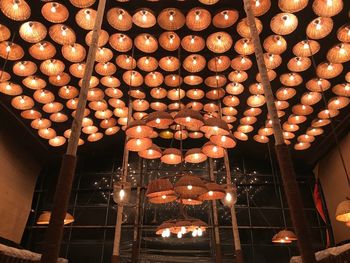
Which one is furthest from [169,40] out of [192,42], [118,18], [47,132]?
[47,132]

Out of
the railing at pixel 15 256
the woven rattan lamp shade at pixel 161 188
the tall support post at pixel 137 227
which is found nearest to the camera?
the woven rattan lamp shade at pixel 161 188

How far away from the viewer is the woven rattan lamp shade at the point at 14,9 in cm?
613

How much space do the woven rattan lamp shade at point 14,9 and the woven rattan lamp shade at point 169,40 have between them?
2.74 metres

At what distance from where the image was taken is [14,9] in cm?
617

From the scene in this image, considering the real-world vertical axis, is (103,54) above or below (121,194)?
above

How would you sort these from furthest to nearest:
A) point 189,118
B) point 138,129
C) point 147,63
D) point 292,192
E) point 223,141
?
point 147,63 < point 223,141 < point 138,129 < point 189,118 < point 292,192

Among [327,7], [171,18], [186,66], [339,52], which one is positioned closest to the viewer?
[327,7]

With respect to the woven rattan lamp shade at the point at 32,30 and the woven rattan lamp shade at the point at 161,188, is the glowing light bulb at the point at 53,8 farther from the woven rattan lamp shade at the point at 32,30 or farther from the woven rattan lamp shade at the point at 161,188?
the woven rattan lamp shade at the point at 161,188

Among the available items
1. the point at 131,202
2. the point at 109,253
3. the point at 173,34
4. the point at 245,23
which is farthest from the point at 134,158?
the point at 245,23

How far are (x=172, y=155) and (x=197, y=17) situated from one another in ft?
9.00

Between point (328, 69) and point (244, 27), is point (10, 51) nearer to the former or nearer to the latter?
point (244, 27)

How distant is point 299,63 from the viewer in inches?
311

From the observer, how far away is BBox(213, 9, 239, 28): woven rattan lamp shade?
692cm

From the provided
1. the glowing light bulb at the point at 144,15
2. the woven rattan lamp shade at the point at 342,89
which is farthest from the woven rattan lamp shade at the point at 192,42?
the woven rattan lamp shade at the point at 342,89
